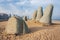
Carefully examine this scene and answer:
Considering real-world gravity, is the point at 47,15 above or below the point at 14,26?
above

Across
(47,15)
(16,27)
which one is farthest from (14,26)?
(47,15)

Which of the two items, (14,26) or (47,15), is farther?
→ (47,15)

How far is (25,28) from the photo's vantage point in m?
15.2

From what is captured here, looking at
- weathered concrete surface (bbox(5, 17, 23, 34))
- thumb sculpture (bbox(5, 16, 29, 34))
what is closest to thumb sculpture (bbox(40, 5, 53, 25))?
thumb sculpture (bbox(5, 16, 29, 34))

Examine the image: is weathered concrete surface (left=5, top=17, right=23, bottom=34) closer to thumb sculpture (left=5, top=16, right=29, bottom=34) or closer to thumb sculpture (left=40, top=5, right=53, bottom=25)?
thumb sculpture (left=5, top=16, right=29, bottom=34)

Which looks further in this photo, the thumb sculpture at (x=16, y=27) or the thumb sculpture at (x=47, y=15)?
the thumb sculpture at (x=47, y=15)

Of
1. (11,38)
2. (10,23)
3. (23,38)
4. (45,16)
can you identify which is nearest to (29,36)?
(23,38)

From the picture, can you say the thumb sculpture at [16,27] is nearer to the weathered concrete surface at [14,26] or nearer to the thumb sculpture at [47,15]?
the weathered concrete surface at [14,26]

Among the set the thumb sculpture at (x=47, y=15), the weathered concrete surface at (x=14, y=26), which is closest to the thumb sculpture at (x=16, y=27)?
the weathered concrete surface at (x=14, y=26)

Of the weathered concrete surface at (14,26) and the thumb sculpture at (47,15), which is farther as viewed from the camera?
the thumb sculpture at (47,15)

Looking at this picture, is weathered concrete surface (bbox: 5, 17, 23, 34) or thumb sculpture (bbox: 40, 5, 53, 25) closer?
weathered concrete surface (bbox: 5, 17, 23, 34)

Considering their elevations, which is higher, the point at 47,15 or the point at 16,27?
the point at 47,15

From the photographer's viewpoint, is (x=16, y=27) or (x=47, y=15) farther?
(x=47, y=15)

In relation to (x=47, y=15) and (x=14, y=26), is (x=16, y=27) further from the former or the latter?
(x=47, y=15)
